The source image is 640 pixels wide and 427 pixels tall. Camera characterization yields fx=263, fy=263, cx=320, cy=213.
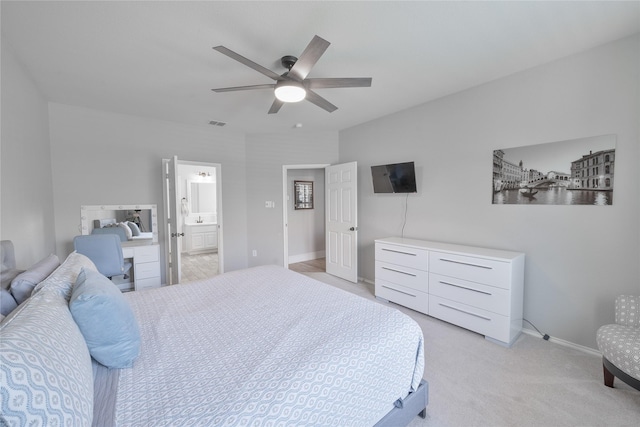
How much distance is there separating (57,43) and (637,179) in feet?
15.1

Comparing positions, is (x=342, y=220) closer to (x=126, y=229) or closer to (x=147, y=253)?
(x=147, y=253)

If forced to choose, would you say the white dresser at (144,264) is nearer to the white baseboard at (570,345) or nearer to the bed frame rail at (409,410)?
the bed frame rail at (409,410)

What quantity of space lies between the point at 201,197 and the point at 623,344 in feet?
24.2

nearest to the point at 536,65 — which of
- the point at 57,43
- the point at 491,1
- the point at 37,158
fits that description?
the point at 491,1

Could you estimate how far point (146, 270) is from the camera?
11.7ft

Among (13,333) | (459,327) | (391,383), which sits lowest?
(459,327)

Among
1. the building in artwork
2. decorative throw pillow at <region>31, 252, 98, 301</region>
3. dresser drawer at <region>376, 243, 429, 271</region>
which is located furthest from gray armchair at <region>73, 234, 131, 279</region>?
the building in artwork

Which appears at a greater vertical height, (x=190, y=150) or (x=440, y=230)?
(x=190, y=150)

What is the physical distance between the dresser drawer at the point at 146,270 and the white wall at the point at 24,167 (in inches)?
35.4

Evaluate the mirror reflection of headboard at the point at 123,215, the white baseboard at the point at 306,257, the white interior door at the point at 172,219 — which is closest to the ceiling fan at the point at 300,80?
the white interior door at the point at 172,219

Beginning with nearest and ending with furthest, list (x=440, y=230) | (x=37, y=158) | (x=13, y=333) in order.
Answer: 1. (x=13, y=333)
2. (x=37, y=158)
3. (x=440, y=230)

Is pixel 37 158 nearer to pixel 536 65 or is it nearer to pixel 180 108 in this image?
pixel 180 108

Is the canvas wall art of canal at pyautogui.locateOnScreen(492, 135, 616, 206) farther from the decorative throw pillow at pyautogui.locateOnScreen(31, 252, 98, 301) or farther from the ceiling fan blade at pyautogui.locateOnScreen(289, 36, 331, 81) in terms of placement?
the decorative throw pillow at pyautogui.locateOnScreen(31, 252, 98, 301)

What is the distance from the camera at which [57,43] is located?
6.64 feet
